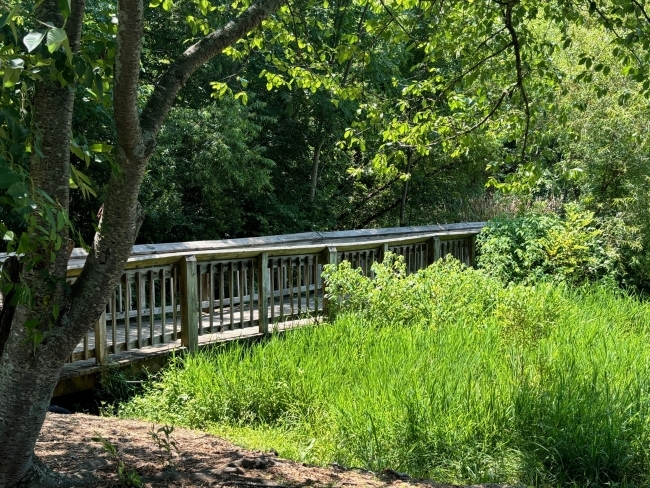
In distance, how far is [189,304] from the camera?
756cm

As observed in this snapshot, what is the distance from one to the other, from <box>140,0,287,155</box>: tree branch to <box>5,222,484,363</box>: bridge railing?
351 centimetres

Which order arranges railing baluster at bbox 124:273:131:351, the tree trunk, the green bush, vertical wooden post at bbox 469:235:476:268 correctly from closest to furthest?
railing baluster at bbox 124:273:131:351, the green bush, vertical wooden post at bbox 469:235:476:268, the tree trunk

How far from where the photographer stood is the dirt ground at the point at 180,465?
3.51m

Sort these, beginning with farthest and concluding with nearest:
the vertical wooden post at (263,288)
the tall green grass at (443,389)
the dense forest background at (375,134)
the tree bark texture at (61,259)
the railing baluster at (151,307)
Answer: the vertical wooden post at (263,288)
the railing baluster at (151,307)
the dense forest background at (375,134)
the tall green grass at (443,389)
the tree bark texture at (61,259)

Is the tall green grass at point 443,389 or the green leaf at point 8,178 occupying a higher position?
the green leaf at point 8,178

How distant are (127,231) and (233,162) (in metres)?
9.90

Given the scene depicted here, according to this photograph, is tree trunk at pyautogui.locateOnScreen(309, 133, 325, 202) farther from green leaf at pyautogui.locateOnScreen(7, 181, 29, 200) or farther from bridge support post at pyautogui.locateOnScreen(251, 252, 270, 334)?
green leaf at pyautogui.locateOnScreen(7, 181, 29, 200)

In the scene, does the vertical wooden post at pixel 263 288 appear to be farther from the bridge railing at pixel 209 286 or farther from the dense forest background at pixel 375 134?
the dense forest background at pixel 375 134

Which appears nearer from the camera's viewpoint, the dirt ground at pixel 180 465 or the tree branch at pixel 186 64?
the tree branch at pixel 186 64

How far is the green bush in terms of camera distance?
10.8m

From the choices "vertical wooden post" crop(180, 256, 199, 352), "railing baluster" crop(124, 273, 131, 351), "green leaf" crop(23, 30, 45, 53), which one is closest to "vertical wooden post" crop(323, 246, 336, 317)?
"vertical wooden post" crop(180, 256, 199, 352)

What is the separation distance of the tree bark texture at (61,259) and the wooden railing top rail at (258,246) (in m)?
3.30

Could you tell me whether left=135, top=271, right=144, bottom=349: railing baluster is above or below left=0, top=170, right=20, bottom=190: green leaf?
below

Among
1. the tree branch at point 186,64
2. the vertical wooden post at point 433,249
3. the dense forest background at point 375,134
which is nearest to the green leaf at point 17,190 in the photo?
the tree branch at point 186,64
